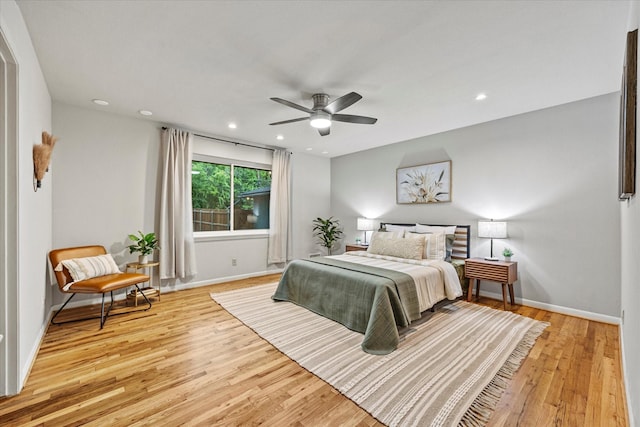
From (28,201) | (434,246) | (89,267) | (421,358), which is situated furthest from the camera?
(434,246)

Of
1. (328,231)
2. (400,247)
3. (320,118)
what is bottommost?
(400,247)

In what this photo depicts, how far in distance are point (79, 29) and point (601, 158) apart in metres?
5.17

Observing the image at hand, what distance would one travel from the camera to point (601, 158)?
314cm

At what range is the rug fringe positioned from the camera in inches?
64.8

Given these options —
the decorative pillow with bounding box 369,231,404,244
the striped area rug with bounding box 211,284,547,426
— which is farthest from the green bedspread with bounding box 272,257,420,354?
the decorative pillow with bounding box 369,231,404,244

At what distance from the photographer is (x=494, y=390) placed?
1.91 metres

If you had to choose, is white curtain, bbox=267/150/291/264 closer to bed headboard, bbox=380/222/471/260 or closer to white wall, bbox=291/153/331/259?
white wall, bbox=291/153/331/259

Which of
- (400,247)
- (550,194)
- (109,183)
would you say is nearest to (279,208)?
(400,247)

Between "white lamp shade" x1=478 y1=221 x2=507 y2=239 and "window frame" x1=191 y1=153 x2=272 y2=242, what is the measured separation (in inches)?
148

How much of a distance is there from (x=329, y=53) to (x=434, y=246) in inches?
113

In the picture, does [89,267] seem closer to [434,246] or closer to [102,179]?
[102,179]

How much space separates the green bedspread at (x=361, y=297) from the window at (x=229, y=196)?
210 cm

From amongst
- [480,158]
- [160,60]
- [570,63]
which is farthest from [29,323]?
[480,158]

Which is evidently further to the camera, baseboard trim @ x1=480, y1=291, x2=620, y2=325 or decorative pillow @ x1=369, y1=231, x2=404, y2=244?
decorative pillow @ x1=369, y1=231, x2=404, y2=244
